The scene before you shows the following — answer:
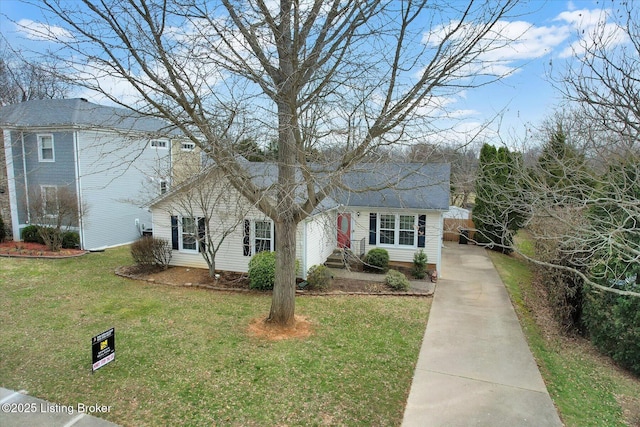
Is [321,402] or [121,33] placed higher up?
[121,33]

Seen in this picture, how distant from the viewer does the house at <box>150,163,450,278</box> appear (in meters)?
12.4

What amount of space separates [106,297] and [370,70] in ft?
29.5

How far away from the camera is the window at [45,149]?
1628cm

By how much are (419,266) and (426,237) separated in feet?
4.16

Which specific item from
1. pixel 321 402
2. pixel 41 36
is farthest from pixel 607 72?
pixel 41 36

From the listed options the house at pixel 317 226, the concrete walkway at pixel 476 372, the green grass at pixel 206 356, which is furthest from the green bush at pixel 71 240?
the concrete walkway at pixel 476 372

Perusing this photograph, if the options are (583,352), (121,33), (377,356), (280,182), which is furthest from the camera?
(583,352)

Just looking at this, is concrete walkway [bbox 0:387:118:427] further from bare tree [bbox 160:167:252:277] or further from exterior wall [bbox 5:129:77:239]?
exterior wall [bbox 5:129:77:239]

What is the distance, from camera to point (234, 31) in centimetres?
622

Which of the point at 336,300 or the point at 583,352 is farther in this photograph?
the point at 336,300

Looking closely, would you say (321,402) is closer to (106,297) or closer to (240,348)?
(240,348)

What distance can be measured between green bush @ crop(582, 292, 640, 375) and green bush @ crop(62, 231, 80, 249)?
60.0ft

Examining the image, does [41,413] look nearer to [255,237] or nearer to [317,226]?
[255,237]

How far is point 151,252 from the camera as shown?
12992 mm
